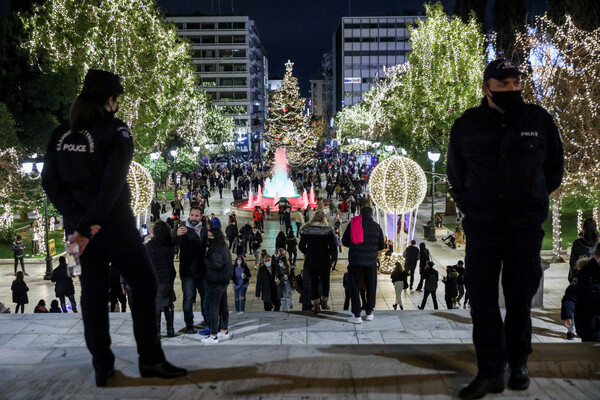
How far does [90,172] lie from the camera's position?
10.8 feet

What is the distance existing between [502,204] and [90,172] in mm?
2092

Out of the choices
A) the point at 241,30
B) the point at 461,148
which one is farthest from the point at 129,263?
the point at 241,30

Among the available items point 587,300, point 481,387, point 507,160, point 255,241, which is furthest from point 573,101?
point 481,387

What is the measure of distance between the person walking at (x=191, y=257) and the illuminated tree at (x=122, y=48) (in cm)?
2285

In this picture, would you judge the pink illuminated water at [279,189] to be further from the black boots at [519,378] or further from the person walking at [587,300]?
the black boots at [519,378]

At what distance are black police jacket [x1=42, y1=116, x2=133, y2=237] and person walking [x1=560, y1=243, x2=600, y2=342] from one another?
527cm

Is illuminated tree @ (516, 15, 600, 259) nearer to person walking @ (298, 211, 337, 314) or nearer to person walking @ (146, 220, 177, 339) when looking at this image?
person walking @ (298, 211, 337, 314)

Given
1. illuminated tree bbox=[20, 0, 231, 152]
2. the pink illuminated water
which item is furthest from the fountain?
illuminated tree bbox=[20, 0, 231, 152]

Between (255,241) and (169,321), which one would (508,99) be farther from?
(255,241)

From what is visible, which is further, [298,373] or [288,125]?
[288,125]

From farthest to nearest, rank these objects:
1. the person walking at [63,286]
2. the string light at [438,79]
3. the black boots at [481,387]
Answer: the string light at [438,79] → the person walking at [63,286] → the black boots at [481,387]

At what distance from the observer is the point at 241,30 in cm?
10738

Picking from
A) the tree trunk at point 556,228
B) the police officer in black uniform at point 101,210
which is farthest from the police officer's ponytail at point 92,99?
the tree trunk at point 556,228

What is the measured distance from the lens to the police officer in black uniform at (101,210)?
3.28m
